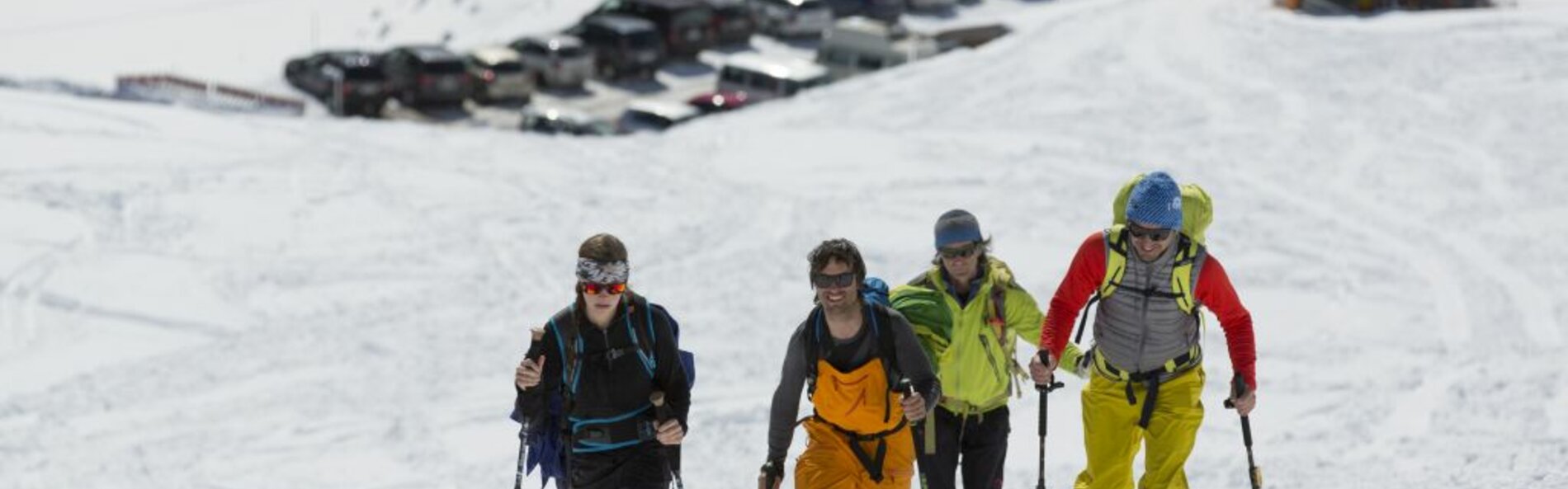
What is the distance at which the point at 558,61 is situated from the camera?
33094mm

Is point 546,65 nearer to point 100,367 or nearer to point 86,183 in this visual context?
point 86,183

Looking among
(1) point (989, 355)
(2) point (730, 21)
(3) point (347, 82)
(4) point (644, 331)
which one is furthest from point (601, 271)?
(2) point (730, 21)

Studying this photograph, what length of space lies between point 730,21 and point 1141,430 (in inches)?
1218

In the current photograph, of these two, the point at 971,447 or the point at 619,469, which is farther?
the point at 971,447

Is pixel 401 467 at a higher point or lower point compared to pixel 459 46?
lower

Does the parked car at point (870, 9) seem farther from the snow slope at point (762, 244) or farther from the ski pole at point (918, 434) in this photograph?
the ski pole at point (918, 434)

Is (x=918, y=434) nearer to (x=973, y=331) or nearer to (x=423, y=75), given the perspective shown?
(x=973, y=331)

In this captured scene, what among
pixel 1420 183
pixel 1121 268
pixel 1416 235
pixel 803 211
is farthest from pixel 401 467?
pixel 1420 183

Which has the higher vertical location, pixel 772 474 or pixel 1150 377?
pixel 1150 377

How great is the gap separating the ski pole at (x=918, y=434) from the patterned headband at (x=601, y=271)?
109 centimetres

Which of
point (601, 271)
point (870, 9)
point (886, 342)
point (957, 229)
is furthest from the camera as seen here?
point (870, 9)

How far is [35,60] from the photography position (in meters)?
36.1

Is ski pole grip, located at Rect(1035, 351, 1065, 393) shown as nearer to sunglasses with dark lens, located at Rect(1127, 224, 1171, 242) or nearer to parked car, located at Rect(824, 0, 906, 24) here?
sunglasses with dark lens, located at Rect(1127, 224, 1171, 242)

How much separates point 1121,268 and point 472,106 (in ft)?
87.0
